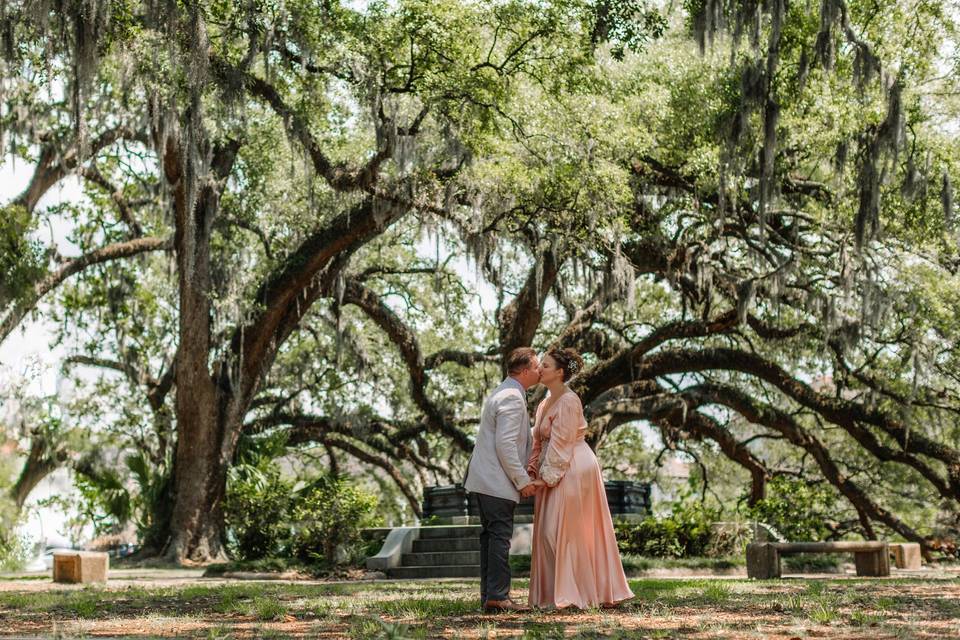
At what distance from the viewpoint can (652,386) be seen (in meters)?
19.0

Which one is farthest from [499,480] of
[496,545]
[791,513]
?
[791,513]

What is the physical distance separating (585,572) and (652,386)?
12869mm

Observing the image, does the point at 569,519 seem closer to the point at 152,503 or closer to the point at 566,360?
the point at 566,360

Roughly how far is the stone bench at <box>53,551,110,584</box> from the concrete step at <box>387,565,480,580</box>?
357 centimetres

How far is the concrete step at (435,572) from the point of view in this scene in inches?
518

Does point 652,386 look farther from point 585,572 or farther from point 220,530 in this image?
point 585,572

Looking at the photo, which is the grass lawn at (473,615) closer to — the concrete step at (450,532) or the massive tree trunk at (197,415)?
the concrete step at (450,532)

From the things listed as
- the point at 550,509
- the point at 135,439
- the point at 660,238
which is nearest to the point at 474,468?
the point at 550,509

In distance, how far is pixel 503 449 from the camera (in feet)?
20.5

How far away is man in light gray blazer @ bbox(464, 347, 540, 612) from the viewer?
6.20 metres

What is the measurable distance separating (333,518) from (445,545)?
5.43 feet

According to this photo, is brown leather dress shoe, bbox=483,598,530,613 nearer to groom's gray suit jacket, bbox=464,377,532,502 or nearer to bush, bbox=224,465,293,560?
groom's gray suit jacket, bbox=464,377,532,502

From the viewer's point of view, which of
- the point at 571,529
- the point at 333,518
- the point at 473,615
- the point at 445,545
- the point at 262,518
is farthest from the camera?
the point at 262,518

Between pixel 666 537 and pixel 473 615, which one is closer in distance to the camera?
pixel 473 615
